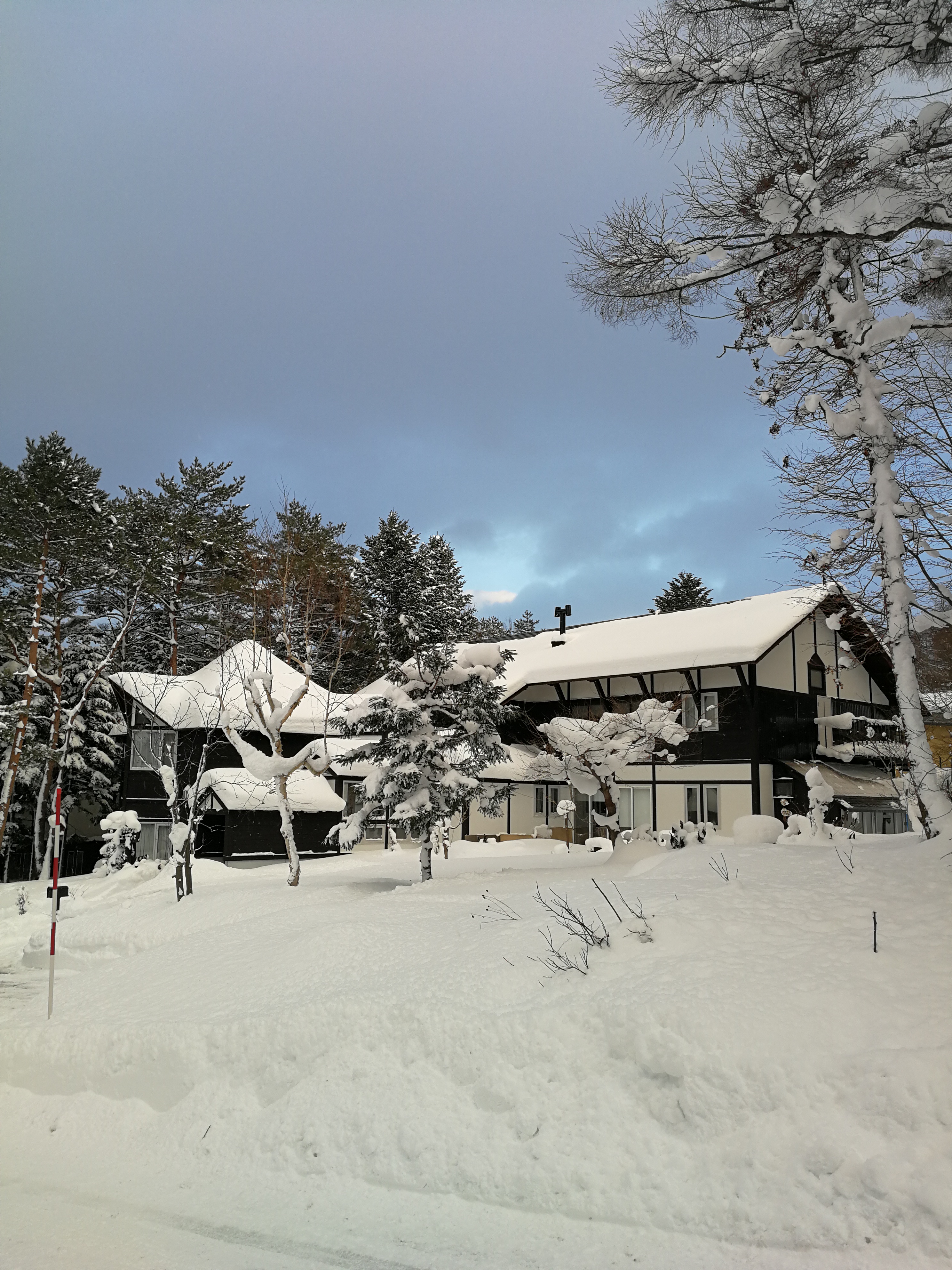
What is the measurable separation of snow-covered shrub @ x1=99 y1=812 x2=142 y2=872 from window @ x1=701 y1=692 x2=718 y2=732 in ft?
55.8

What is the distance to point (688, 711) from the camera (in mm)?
27922

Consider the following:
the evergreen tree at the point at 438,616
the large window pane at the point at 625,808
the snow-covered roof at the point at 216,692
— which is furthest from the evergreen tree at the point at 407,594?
the large window pane at the point at 625,808

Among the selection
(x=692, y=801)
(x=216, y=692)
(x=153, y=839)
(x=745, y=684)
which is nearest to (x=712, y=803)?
(x=692, y=801)

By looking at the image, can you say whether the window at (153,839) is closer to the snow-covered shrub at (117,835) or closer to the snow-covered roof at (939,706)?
the snow-covered shrub at (117,835)

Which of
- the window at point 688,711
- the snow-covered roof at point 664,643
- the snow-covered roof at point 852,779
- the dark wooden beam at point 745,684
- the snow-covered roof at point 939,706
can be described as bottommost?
the snow-covered roof at point 852,779

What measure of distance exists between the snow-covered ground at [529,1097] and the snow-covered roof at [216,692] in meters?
17.5

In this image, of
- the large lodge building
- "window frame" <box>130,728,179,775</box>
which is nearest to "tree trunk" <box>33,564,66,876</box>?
the large lodge building

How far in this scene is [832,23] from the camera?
6.54 metres

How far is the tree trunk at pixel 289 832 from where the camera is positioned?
17453 millimetres

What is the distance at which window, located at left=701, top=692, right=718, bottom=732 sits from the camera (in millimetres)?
27109

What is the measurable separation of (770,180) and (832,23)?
3.57 feet

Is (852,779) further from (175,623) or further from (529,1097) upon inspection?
(175,623)

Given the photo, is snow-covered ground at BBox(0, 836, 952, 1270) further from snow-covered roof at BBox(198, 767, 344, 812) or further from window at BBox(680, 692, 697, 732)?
window at BBox(680, 692, 697, 732)

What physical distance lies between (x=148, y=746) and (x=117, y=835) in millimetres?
4233
